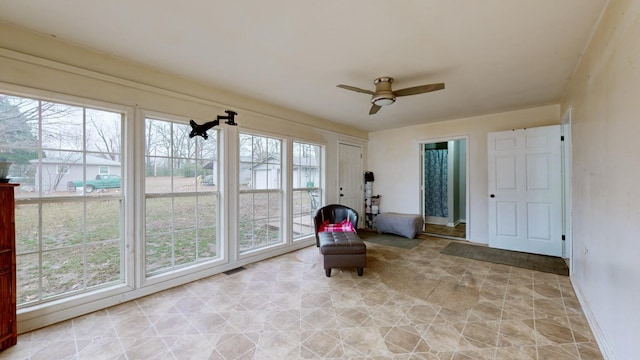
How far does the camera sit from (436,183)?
6.62 meters

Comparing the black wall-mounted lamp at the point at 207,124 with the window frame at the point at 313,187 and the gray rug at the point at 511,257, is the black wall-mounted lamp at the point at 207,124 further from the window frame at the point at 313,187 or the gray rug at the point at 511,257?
the gray rug at the point at 511,257

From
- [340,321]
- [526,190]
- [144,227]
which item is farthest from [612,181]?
[144,227]

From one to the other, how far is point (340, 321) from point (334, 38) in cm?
246

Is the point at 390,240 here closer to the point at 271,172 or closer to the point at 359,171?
the point at 359,171

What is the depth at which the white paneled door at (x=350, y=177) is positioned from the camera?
17.9ft

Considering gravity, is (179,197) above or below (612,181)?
below

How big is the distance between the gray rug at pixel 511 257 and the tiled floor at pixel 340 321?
0.31 m

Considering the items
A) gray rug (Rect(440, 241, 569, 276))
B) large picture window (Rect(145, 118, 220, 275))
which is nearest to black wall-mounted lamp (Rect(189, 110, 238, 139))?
large picture window (Rect(145, 118, 220, 275))

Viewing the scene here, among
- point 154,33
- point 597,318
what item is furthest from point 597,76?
point 154,33

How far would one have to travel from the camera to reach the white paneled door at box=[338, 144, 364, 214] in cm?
545

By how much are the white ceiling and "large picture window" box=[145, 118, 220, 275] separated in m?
0.81

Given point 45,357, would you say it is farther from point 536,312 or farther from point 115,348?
point 536,312

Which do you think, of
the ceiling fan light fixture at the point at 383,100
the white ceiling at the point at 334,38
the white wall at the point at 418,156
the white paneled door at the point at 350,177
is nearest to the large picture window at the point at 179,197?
the white ceiling at the point at 334,38

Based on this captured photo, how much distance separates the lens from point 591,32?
81.2 inches
